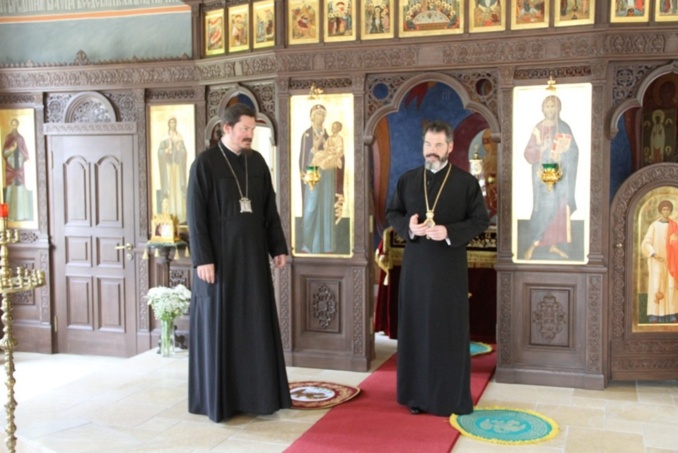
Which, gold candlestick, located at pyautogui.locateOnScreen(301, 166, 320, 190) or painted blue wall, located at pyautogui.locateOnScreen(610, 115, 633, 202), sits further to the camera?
painted blue wall, located at pyautogui.locateOnScreen(610, 115, 633, 202)

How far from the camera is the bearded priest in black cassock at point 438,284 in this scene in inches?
181

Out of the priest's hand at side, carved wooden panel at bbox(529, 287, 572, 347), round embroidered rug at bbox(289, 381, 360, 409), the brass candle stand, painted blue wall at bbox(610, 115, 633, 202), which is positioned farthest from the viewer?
painted blue wall at bbox(610, 115, 633, 202)

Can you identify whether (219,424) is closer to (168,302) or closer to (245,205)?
(245,205)

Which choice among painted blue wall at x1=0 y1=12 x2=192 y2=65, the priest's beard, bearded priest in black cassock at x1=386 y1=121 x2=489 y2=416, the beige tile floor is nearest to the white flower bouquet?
the beige tile floor

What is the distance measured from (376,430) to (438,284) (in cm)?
101

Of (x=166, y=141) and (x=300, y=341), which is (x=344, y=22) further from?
(x=300, y=341)

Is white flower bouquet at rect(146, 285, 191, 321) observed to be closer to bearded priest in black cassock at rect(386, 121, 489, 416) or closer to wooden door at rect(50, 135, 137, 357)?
wooden door at rect(50, 135, 137, 357)

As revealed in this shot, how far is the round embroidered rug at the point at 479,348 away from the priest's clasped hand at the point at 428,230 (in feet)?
7.45

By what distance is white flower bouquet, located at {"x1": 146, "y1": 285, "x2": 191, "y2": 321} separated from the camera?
6402 mm

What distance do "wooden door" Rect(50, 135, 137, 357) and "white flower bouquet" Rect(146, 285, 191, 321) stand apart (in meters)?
0.90

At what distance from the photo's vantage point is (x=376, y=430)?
4.42 m

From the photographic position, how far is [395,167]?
799 cm

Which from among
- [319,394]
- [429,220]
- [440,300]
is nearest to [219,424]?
[319,394]

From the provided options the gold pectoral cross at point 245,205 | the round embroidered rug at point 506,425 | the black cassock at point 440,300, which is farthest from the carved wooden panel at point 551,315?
the gold pectoral cross at point 245,205
